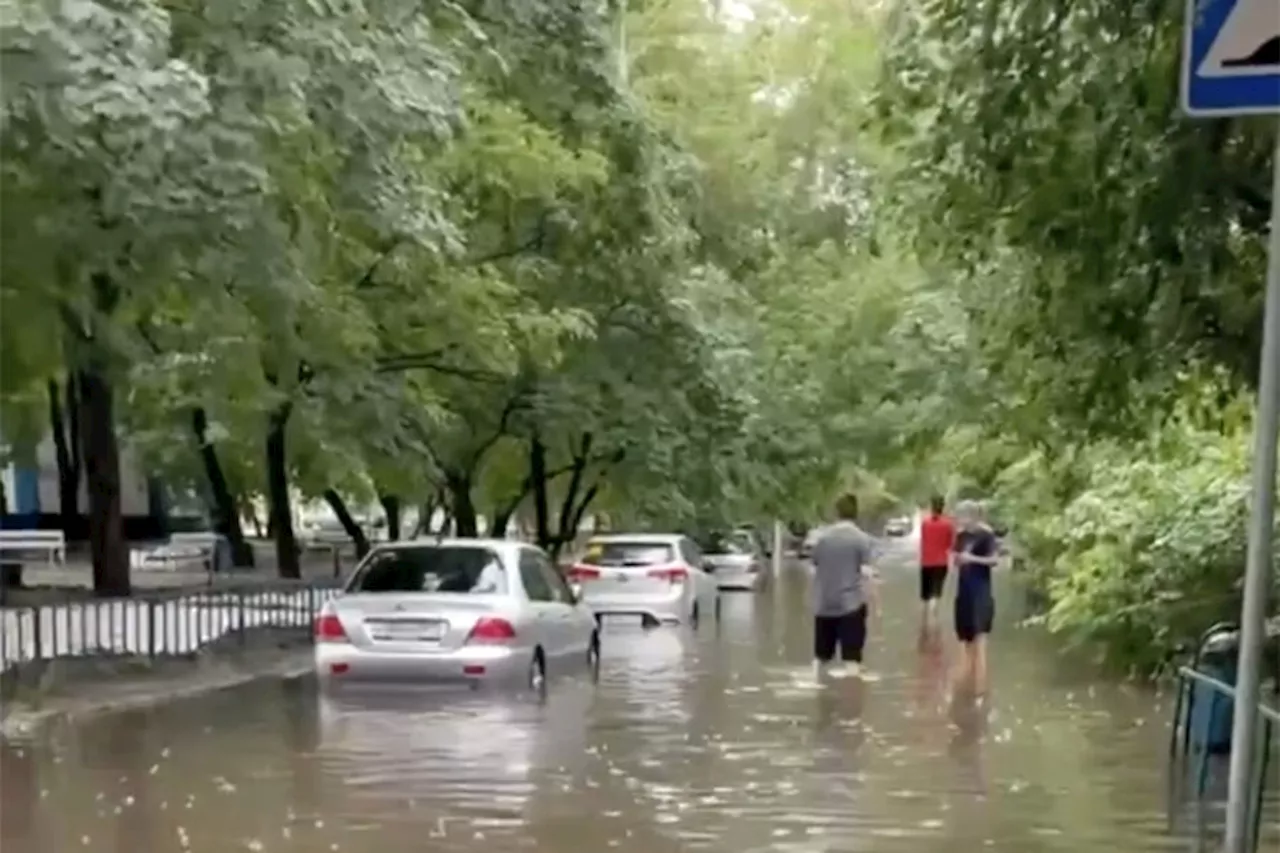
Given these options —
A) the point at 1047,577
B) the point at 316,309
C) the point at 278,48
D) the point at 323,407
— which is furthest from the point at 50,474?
the point at 1047,577

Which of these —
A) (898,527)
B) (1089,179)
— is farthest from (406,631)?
(898,527)

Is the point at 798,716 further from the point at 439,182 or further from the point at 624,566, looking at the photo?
the point at 624,566

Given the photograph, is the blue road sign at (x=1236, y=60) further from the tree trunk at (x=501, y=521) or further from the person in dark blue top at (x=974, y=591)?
the tree trunk at (x=501, y=521)

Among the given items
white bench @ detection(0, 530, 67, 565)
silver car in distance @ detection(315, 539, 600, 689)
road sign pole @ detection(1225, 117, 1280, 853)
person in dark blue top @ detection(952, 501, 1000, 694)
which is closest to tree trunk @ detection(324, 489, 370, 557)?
person in dark blue top @ detection(952, 501, 1000, 694)

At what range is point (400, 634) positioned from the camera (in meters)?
17.5

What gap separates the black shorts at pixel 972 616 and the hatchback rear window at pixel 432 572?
5624mm

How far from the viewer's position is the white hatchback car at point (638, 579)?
108ft

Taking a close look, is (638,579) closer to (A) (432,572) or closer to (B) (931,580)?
(B) (931,580)

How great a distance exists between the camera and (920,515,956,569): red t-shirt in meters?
27.4

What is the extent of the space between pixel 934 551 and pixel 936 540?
0.25 m

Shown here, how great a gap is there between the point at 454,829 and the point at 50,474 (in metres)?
5.31

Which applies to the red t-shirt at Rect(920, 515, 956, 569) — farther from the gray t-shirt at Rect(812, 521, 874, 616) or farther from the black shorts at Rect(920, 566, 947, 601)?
Answer: the gray t-shirt at Rect(812, 521, 874, 616)

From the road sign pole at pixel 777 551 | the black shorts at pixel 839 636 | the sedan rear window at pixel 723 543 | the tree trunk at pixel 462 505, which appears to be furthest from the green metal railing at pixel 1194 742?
the road sign pole at pixel 777 551

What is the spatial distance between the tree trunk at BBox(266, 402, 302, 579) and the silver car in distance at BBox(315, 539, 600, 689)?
7.13 m
